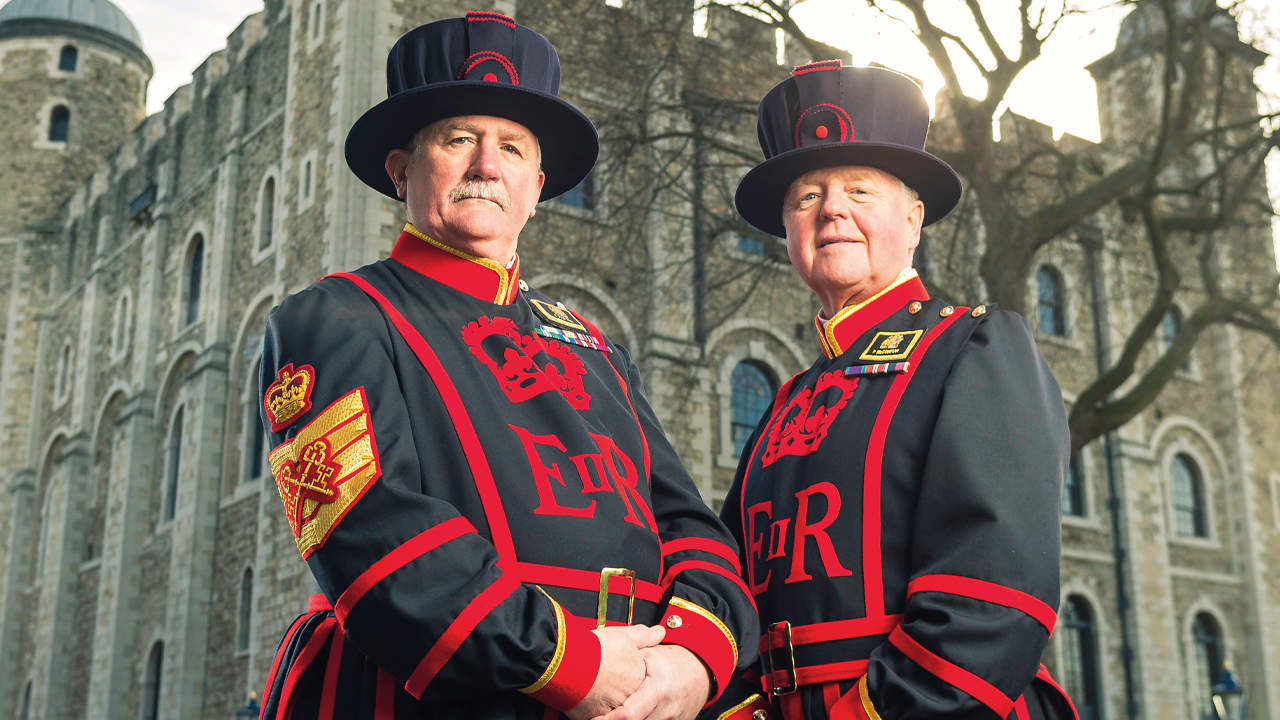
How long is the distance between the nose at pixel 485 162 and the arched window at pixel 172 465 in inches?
820

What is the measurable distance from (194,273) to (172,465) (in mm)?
3532

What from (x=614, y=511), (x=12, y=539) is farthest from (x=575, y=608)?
(x=12, y=539)

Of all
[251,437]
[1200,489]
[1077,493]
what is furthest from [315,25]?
[1200,489]

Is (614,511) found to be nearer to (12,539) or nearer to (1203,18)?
(1203,18)

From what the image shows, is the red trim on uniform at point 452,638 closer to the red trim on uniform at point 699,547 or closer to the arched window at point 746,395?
the red trim on uniform at point 699,547

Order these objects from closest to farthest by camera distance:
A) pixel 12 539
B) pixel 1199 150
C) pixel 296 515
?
1. pixel 296 515
2. pixel 1199 150
3. pixel 12 539

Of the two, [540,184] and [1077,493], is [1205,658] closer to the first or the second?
[1077,493]

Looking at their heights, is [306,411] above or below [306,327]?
below

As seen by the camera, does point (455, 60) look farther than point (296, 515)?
Yes

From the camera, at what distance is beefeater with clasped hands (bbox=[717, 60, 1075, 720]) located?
2713 millimetres

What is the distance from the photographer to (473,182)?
294 cm

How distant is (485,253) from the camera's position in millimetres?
3018

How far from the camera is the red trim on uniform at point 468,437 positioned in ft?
8.55

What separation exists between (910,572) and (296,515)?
1.37m
